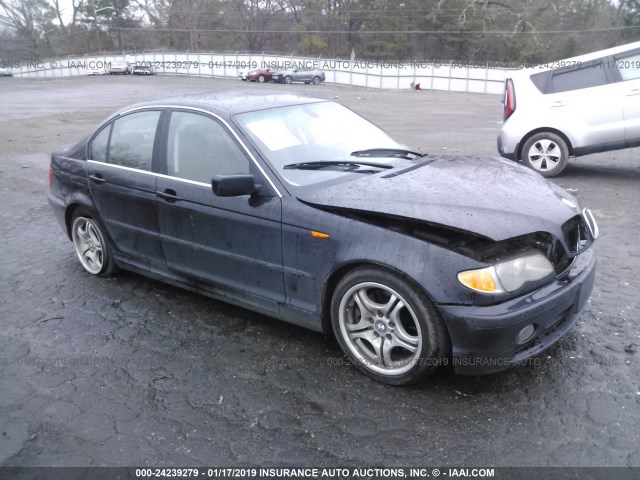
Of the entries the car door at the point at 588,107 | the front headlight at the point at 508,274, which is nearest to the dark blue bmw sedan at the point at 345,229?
the front headlight at the point at 508,274

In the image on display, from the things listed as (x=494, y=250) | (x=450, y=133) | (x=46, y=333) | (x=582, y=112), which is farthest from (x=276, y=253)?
(x=450, y=133)

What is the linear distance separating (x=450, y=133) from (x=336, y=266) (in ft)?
38.0

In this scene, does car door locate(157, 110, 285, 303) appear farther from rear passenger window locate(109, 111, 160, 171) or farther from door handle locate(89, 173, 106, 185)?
door handle locate(89, 173, 106, 185)

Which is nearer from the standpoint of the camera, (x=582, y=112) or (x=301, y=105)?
(x=301, y=105)

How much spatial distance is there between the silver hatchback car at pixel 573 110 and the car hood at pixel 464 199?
4.87 meters

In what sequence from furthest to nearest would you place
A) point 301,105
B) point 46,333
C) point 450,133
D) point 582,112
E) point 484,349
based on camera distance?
point 450,133 < point 582,112 < point 301,105 < point 46,333 < point 484,349

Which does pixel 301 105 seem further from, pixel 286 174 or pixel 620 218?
pixel 620 218

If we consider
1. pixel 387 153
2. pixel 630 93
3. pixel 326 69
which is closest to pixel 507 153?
pixel 630 93

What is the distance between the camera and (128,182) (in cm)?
441

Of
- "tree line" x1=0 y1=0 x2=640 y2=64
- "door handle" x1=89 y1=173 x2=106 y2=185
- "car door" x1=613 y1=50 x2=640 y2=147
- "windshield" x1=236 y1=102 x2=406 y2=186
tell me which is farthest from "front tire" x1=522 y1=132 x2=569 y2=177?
"tree line" x1=0 y1=0 x2=640 y2=64

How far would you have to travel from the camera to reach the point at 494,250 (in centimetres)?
299

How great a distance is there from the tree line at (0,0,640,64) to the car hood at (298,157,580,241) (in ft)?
167

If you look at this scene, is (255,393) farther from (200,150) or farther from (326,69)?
(326,69)

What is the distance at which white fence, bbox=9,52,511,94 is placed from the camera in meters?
42.2
